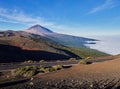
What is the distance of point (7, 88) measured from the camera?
1819cm

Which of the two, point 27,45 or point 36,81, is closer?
point 36,81

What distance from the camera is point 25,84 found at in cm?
1966

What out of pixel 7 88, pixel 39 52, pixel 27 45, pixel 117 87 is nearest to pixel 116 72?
pixel 117 87

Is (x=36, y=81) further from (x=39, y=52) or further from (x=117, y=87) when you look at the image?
(x=39, y=52)

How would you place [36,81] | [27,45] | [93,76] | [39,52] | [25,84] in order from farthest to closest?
[27,45]
[39,52]
[93,76]
[36,81]
[25,84]

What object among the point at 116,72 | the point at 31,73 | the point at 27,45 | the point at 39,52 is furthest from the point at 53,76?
the point at 27,45

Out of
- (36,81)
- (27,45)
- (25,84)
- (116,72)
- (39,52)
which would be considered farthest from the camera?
(27,45)

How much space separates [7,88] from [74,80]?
6319mm

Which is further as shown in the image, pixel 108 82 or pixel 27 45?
pixel 27 45

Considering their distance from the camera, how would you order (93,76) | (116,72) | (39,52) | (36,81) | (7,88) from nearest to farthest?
(7,88) < (36,81) < (93,76) < (116,72) < (39,52)

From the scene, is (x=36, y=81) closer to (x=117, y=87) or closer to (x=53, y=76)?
(x=53, y=76)

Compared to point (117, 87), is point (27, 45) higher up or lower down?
higher up

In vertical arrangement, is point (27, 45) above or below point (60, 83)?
above

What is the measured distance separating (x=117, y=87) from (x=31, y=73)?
8186 millimetres
